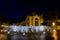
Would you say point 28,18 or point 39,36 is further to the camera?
point 28,18

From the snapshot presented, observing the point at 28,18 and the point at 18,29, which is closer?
the point at 18,29

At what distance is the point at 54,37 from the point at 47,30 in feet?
1.18

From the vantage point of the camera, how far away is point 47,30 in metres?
5.41

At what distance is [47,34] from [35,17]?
2.16 metres

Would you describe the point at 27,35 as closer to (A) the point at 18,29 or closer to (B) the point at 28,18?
(A) the point at 18,29

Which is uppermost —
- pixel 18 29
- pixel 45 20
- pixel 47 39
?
pixel 45 20

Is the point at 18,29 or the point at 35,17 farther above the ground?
the point at 35,17

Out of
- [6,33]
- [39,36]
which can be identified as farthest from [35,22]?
[6,33]

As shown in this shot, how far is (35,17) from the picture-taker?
7477 millimetres

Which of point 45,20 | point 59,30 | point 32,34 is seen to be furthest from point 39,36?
point 45,20

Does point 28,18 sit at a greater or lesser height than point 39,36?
greater

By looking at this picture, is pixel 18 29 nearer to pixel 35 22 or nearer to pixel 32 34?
pixel 32 34

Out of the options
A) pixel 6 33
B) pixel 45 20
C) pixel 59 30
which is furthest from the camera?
pixel 45 20

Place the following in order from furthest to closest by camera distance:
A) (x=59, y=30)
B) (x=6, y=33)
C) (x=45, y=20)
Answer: (x=45, y=20)
(x=59, y=30)
(x=6, y=33)
